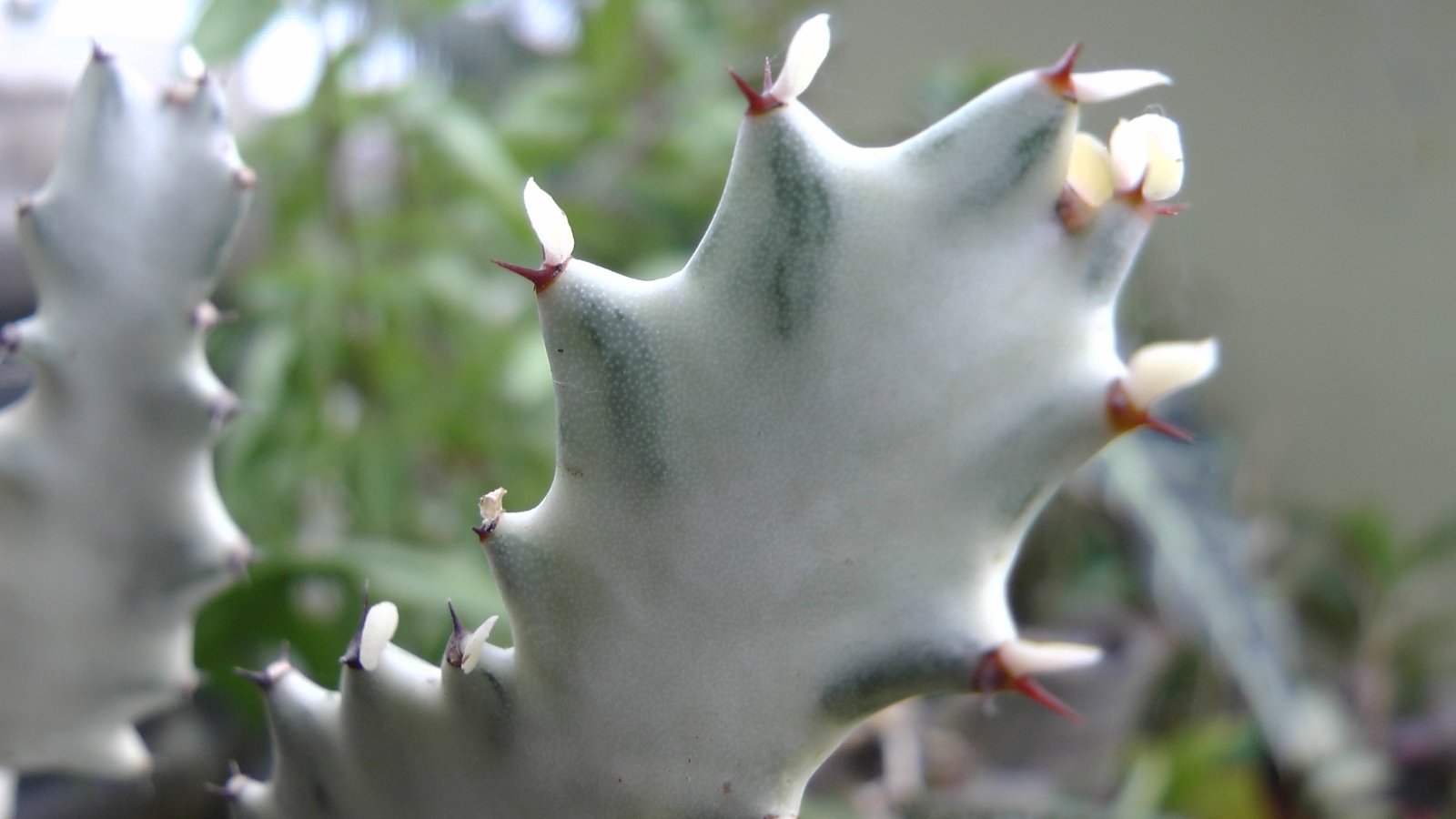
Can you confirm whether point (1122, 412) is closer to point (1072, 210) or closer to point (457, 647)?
point (1072, 210)

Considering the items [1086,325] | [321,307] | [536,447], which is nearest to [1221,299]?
[536,447]

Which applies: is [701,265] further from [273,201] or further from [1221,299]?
[1221,299]

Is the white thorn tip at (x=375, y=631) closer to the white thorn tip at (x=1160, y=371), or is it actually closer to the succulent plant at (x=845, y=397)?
the succulent plant at (x=845, y=397)

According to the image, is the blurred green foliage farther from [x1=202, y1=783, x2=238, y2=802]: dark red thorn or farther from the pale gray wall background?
[x1=202, y1=783, x2=238, y2=802]: dark red thorn

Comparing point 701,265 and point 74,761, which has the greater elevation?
point 701,265

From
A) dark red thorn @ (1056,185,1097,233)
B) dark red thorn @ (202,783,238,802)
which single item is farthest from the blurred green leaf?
dark red thorn @ (1056,185,1097,233)

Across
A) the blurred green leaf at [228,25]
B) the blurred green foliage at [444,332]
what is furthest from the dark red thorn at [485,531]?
the blurred green leaf at [228,25]

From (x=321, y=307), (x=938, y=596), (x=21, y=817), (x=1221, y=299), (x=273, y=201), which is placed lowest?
(x=1221, y=299)
